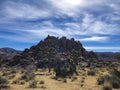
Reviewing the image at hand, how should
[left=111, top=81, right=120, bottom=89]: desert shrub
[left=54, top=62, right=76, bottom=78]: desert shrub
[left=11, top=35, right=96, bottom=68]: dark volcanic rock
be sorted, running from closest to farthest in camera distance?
[left=111, top=81, right=120, bottom=89]: desert shrub < [left=54, top=62, right=76, bottom=78]: desert shrub < [left=11, top=35, right=96, bottom=68]: dark volcanic rock

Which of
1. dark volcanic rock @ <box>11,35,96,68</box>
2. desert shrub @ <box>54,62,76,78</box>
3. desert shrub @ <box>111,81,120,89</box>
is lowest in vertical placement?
desert shrub @ <box>111,81,120,89</box>

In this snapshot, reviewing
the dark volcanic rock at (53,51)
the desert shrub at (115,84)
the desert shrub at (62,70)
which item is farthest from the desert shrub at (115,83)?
the dark volcanic rock at (53,51)

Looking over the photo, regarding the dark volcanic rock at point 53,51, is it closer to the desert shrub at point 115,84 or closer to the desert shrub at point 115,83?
the desert shrub at point 115,83

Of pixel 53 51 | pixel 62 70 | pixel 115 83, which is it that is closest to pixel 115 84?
pixel 115 83

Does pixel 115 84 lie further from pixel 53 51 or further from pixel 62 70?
pixel 53 51

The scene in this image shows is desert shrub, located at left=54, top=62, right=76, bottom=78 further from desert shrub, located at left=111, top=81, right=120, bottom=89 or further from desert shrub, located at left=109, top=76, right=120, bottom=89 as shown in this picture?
desert shrub, located at left=111, top=81, right=120, bottom=89

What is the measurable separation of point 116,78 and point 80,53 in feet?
144

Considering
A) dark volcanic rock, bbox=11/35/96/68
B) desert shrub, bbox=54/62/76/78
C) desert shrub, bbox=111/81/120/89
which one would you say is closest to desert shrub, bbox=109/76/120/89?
desert shrub, bbox=111/81/120/89

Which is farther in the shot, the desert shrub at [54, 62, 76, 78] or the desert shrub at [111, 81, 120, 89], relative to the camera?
the desert shrub at [54, 62, 76, 78]

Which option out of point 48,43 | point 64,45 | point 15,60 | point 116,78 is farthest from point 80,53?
point 116,78

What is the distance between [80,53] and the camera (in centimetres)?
6712

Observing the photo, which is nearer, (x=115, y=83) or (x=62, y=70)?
(x=115, y=83)

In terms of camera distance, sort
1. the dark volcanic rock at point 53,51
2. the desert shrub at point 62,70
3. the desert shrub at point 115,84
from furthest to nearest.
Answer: the dark volcanic rock at point 53,51 < the desert shrub at point 62,70 < the desert shrub at point 115,84

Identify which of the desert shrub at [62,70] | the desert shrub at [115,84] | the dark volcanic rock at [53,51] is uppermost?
the dark volcanic rock at [53,51]
